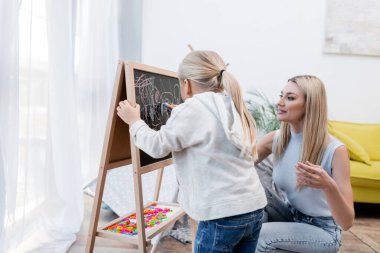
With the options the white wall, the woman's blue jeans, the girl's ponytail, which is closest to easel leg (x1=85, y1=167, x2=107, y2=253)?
the woman's blue jeans

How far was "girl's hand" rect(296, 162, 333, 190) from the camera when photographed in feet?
4.14

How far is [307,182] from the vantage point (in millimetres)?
1314

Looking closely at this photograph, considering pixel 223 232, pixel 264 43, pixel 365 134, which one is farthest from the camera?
pixel 264 43

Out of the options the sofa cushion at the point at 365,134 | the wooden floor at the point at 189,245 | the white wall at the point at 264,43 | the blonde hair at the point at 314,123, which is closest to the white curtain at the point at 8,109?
the wooden floor at the point at 189,245

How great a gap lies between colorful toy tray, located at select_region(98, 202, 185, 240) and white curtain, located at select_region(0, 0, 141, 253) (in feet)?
1.38

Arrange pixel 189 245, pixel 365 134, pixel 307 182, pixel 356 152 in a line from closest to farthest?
pixel 307 182 → pixel 189 245 → pixel 356 152 → pixel 365 134

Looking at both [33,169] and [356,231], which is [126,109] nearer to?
[33,169]

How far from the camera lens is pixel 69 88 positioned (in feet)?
6.57

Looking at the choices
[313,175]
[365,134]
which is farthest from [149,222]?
[365,134]

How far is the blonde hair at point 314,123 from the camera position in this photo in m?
1.49

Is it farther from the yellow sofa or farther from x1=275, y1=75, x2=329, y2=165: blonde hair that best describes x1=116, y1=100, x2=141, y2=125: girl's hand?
the yellow sofa

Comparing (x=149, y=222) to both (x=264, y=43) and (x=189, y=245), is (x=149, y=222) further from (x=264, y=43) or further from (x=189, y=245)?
(x=264, y=43)

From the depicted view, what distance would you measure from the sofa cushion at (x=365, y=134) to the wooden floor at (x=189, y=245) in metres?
0.62

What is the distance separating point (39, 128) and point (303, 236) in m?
1.37
